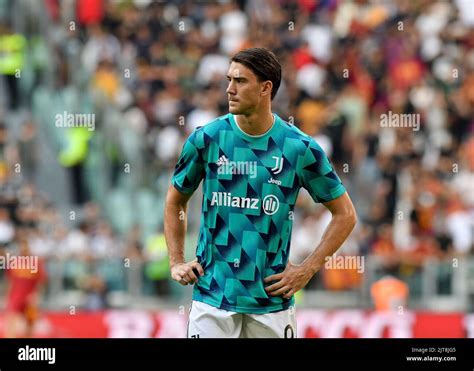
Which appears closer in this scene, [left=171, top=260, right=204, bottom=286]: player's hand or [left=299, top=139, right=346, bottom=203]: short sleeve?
[left=171, top=260, right=204, bottom=286]: player's hand

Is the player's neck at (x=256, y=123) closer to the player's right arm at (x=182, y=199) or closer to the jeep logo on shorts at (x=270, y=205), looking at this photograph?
the player's right arm at (x=182, y=199)

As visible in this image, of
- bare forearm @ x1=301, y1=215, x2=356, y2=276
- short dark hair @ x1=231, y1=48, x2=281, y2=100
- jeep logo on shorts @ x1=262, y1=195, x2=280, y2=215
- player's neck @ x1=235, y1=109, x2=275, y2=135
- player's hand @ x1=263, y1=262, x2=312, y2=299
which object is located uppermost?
short dark hair @ x1=231, y1=48, x2=281, y2=100

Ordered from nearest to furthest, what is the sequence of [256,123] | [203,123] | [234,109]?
[234,109]
[256,123]
[203,123]

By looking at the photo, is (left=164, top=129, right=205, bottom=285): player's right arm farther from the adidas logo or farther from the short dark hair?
the short dark hair

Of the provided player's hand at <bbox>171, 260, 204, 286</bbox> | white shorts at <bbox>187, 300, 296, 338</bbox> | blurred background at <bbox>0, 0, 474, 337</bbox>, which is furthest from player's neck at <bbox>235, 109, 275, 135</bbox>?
blurred background at <bbox>0, 0, 474, 337</bbox>

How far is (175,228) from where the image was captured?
6145 millimetres

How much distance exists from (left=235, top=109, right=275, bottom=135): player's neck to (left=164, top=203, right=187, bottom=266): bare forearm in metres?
0.49

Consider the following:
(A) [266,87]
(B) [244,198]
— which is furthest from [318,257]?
(A) [266,87]

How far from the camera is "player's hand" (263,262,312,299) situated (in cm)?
603

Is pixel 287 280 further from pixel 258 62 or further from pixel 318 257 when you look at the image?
pixel 258 62

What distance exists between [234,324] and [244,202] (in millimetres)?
574
